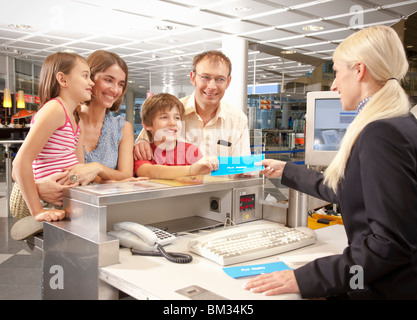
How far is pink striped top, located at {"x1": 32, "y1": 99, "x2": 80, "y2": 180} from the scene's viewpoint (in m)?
1.57

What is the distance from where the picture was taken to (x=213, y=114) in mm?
2443

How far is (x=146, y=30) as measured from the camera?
7238 millimetres

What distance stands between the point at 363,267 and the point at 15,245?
378cm

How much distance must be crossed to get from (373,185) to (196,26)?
6484mm

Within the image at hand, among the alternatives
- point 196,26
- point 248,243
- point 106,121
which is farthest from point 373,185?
point 196,26

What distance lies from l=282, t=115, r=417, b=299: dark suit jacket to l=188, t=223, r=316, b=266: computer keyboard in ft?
0.95

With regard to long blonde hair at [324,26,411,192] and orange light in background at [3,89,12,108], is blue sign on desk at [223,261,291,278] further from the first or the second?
orange light in background at [3,89,12,108]

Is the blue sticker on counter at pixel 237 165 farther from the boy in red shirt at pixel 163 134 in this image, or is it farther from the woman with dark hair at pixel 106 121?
the woman with dark hair at pixel 106 121

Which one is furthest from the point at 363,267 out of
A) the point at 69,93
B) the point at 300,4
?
the point at 300,4

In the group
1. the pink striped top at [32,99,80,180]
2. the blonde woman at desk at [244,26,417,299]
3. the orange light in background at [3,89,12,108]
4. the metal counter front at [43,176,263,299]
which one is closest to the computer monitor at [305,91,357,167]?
the metal counter front at [43,176,263,299]

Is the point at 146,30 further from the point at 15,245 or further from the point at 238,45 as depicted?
the point at 15,245

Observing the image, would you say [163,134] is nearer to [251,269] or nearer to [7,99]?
[251,269]

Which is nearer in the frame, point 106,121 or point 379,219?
point 379,219

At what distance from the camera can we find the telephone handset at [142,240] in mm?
1365
